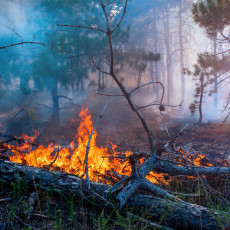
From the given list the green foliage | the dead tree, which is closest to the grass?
the dead tree

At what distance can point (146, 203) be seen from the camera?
2428 mm

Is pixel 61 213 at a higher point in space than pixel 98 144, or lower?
higher

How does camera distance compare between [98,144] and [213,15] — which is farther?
[98,144]

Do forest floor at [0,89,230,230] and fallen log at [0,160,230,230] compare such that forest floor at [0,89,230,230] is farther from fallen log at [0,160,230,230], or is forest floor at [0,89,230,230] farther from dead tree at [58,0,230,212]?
dead tree at [58,0,230,212]

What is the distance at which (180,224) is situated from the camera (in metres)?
2.24

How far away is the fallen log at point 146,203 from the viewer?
7.16 feet

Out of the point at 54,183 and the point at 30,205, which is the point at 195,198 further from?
the point at 30,205

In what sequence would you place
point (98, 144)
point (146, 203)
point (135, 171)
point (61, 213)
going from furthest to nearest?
point (98, 144) → point (135, 171) → point (146, 203) → point (61, 213)

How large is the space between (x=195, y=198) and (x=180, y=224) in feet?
3.73

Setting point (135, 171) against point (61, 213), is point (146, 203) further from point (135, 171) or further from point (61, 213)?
point (61, 213)

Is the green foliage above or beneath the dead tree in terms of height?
above

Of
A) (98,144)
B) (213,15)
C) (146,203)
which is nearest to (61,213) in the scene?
(146,203)

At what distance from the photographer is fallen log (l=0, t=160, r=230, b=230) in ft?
7.16

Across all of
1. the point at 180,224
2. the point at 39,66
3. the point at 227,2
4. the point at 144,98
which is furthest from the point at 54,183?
the point at 144,98
